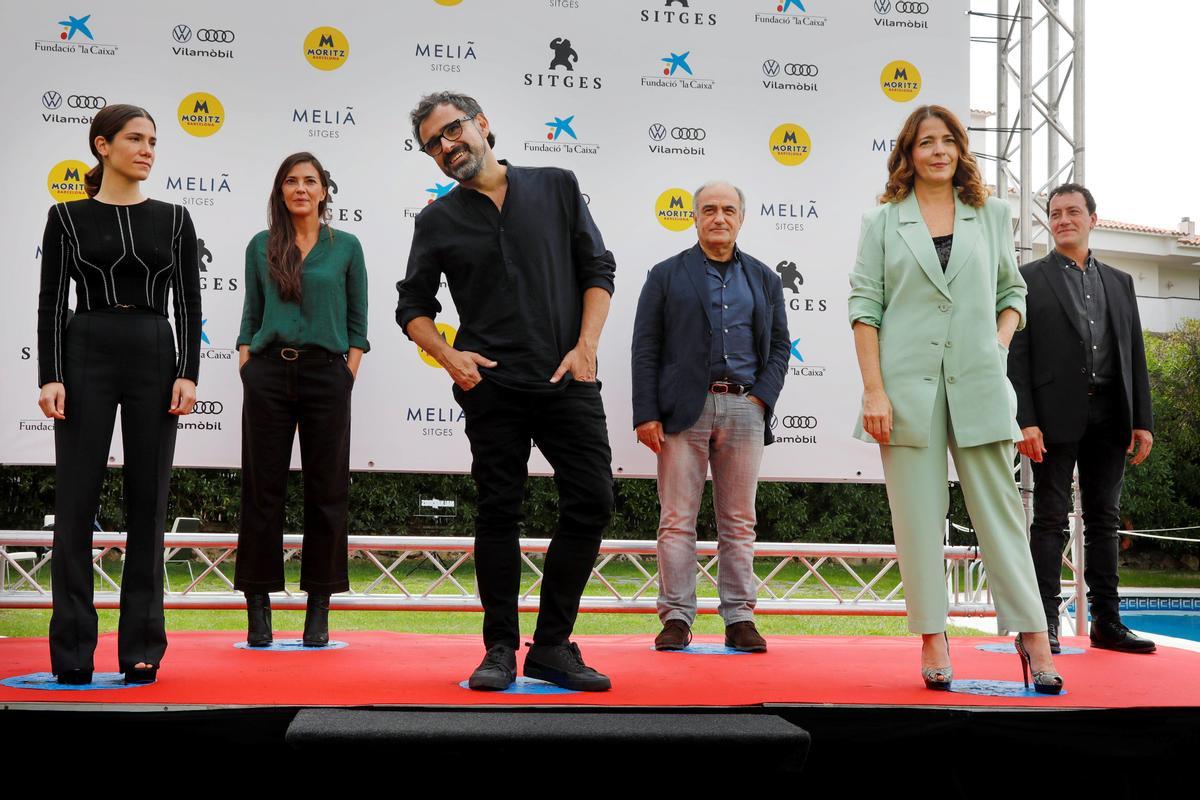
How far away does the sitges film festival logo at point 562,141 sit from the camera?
5.15 metres

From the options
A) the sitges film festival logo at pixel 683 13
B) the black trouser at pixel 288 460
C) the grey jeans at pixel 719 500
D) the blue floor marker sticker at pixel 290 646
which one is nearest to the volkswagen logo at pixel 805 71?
the sitges film festival logo at pixel 683 13

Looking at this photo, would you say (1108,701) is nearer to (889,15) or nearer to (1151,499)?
(889,15)

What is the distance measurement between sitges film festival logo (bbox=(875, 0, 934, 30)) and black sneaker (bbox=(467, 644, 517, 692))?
151 inches

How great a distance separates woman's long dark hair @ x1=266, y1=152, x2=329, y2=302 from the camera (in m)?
4.06

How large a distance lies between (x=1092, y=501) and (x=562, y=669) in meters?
2.49

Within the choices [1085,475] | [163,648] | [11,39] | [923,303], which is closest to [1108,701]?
[923,303]

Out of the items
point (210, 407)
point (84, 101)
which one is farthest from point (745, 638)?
point (84, 101)

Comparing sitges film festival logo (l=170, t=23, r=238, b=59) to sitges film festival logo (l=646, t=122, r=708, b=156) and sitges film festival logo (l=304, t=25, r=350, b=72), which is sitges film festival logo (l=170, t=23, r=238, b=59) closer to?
sitges film festival logo (l=304, t=25, r=350, b=72)

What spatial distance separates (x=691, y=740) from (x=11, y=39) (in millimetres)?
4703

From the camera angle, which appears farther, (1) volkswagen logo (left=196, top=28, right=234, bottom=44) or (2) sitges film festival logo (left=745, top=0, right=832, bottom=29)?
(2) sitges film festival logo (left=745, top=0, right=832, bottom=29)

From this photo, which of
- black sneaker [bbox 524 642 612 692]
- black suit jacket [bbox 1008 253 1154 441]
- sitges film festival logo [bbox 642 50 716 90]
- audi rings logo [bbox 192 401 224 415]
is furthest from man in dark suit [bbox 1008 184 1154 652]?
audi rings logo [bbox 192 401 224 415]

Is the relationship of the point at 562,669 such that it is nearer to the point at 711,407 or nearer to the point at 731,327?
the point at 711,407

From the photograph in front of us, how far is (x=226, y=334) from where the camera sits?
499cm

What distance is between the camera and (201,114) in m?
5.06
